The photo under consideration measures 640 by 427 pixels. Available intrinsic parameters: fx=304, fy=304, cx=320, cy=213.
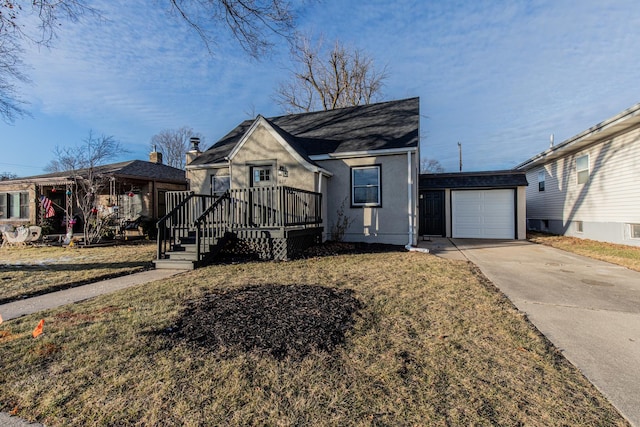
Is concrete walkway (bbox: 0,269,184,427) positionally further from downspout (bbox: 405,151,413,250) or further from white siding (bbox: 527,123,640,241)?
white siding (bbox: 527,123,640,241)

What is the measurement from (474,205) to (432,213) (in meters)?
1.85

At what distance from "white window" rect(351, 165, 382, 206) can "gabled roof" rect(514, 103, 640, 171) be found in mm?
7392

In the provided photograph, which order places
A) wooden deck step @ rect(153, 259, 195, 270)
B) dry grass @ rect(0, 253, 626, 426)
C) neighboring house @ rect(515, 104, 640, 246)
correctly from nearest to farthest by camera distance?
1. dry grass @ rect(0, 253, 626, 426)
2. wooden deck step @ rect(153, 259, 195, 270)
3. neighboring house @ rect(515, 104, 640, 246)

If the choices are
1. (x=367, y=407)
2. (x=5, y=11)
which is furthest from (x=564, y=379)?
(x=5, y=11)

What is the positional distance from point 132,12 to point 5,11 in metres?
2.43

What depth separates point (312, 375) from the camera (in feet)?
8.17

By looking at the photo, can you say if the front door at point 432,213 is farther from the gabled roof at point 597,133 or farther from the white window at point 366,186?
the gabled roof at point 597,133

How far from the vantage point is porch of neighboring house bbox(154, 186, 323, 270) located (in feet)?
25.9

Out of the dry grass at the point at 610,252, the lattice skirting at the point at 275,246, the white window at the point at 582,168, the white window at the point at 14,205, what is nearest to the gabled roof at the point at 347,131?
the lattice skirting at the point at 275,246

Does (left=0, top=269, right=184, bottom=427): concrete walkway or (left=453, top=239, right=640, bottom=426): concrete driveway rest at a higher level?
(left=453, top=239, right=640, bottom=426): concrete driveway

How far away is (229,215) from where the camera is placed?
28.8 ft

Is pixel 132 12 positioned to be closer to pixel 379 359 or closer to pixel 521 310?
pixel 379 359

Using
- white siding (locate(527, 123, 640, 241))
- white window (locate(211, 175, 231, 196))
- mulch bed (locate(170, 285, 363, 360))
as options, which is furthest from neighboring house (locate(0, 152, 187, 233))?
white siding (locate(527, 123, 640, 241))

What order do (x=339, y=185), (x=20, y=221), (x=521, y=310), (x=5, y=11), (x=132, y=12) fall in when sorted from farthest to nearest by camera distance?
1. (x=20, y=221)
2. (x=339, y=185)
3. (x=132, y=12)
4. (x=5, y=11)
5. (x=521, y=310)
